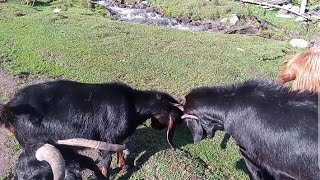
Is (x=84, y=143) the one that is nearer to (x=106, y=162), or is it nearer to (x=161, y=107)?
(x=106, y=162)

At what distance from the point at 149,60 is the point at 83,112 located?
481 centimetres

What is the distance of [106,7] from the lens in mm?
18125

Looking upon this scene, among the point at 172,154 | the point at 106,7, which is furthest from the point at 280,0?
the point at 172,154

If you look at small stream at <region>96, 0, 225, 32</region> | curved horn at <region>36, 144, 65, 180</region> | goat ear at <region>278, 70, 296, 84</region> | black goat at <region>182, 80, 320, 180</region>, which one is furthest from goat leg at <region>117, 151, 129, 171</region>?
small stream at <region>96, 0, 225, 32</region>

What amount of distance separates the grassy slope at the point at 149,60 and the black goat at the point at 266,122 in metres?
1.13

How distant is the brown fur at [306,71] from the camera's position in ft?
18.4

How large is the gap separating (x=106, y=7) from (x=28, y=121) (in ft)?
42.3

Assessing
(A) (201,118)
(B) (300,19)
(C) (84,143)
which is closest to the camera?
(C) (84,143)

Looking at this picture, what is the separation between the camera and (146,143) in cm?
720

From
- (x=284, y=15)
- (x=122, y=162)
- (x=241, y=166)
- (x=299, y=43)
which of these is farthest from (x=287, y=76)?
(x=284, y=15)

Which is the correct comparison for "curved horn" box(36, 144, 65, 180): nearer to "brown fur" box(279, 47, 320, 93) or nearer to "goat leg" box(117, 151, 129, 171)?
"goat leg" box(117, 151, 129, 171)

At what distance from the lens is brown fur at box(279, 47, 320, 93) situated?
5.59 metres

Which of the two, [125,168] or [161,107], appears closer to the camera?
[161,107]

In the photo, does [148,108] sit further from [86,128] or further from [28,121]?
[28,121]
